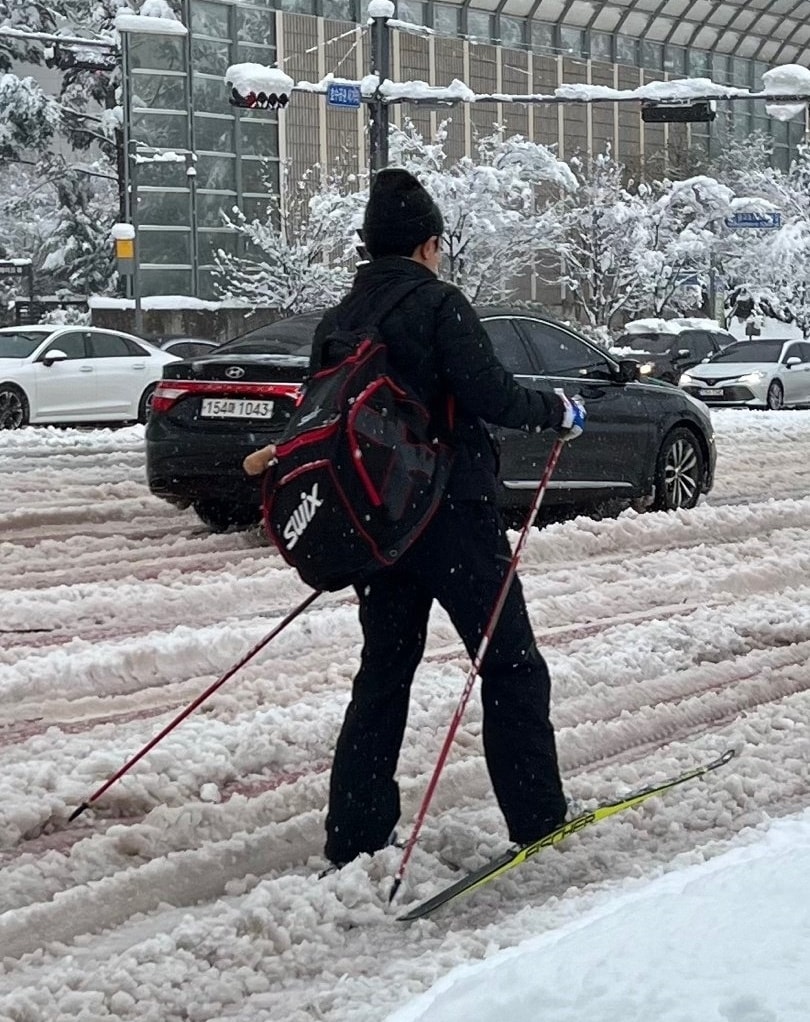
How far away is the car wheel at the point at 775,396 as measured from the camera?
29.3 m

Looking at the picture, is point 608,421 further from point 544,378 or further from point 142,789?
point 142,789

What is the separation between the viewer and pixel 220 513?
448 inches

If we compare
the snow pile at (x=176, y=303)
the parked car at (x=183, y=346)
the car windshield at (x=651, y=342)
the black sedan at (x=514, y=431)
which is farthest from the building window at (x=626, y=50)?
the black sedan at (x=514, y=431)

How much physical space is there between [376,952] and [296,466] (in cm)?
120

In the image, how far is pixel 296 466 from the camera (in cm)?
422

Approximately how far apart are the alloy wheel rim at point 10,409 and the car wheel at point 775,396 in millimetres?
13484

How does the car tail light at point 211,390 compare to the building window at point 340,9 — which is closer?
the car tail light at point 211,390

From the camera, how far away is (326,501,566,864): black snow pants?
14.5 ft

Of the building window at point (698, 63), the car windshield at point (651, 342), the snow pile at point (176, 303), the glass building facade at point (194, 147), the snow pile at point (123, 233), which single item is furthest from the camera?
the building window at point (698, 63)

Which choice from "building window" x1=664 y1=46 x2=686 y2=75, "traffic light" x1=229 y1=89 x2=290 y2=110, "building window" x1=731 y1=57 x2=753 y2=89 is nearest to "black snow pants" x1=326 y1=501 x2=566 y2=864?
"traffic light" x1=229 y1=89 x2=290 y2=110

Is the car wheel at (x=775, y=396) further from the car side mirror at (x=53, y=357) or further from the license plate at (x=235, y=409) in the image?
the license plate at (x=235, y=409)

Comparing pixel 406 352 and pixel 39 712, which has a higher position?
pixel 406 352

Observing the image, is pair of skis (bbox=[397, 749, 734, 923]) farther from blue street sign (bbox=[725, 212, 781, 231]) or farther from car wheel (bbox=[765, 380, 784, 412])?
blue street sign (bbox=[725, 212, 781, 231])

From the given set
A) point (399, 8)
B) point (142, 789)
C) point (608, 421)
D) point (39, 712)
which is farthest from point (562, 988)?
point (399, 8)
